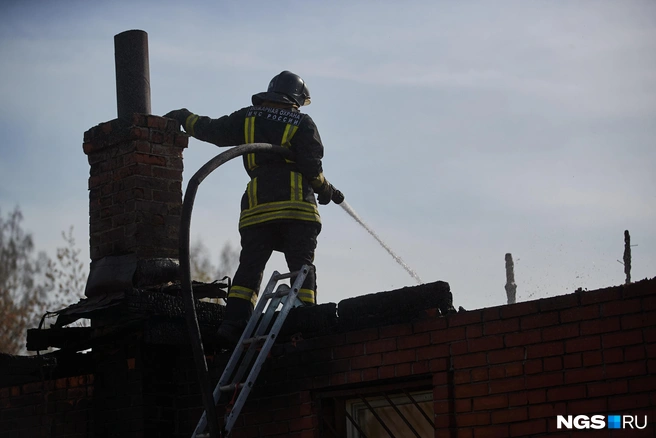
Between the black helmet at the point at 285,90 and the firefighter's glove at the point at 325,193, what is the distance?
0.64 m

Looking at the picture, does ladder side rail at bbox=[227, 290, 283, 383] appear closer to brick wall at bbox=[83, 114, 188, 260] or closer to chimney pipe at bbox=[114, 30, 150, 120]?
brick wall at bbox=[83, 114, 188, 260]

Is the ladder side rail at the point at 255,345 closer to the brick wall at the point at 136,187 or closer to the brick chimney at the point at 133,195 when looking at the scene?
the brick chimney at the point at 133,195

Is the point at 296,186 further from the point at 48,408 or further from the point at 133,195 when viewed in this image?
the point at 48,408

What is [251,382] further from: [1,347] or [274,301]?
[1,347]

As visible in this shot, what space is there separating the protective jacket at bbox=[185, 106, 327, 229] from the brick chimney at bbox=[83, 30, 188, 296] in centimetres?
62

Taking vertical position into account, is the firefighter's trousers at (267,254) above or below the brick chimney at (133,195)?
below

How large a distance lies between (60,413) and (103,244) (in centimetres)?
127

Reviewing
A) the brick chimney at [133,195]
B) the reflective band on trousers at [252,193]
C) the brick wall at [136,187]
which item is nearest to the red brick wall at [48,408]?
the brick chimney at [133,195]

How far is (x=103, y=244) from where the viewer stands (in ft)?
24.5

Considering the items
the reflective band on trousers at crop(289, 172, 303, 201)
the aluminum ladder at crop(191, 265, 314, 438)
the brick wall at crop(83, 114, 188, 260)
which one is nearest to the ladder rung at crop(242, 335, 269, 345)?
the aluminum ladder at crop(191, 265, 314, 438)

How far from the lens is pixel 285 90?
723cm

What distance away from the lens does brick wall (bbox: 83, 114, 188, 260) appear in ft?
23.9

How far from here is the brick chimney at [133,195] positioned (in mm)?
7180

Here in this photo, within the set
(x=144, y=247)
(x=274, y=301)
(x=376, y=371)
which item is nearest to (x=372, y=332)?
(x=376, y=371)
